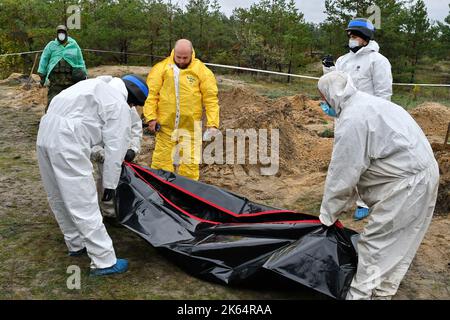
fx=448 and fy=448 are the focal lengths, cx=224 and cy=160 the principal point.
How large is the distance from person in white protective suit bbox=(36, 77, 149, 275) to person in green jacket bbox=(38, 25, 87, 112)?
4276 mm

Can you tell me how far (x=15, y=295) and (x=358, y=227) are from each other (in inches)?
117

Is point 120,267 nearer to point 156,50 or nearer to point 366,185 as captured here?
point 366,185

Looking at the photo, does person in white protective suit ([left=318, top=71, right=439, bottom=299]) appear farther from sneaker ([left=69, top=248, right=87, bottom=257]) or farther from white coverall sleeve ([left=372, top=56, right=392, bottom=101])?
sneaker ([left=69, top=248, right=87, bottom=257])

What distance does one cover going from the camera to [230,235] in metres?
3.17

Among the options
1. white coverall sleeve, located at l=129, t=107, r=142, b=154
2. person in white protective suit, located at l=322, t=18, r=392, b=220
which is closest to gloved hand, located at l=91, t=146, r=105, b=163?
white coverall sleeve, located at l=129, t=107, r=142, b=154

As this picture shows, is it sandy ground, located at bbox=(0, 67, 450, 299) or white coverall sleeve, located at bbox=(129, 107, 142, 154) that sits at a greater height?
white coverall sleeve, located at bbox=(129, 107, 142, 154)

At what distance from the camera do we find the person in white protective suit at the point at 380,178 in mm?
2645

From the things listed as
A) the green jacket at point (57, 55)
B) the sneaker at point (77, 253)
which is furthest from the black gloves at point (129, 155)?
the green jacket at point (57, 55)

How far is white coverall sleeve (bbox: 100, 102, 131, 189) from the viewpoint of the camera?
296 cm

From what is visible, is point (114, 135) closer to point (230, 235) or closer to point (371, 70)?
point (230, 235)

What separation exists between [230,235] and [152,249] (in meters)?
0.78

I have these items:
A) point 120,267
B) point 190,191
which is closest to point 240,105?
point 190,191

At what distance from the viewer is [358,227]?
4277 millimetres

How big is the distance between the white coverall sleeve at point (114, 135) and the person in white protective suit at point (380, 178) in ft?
4.42
